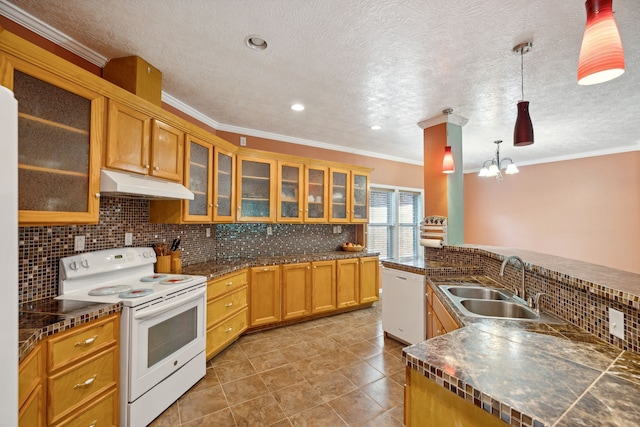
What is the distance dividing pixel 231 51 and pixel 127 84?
2.76 feet

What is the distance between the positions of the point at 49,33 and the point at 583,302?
352 cm

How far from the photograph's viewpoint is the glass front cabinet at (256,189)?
3469 millimetres

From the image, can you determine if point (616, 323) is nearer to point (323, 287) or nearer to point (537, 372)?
point (537, 372)

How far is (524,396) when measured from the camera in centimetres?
84

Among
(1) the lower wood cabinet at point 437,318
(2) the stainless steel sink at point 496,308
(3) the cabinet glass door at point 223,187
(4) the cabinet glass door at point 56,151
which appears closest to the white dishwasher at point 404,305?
(1) the lower wood cabinet at point 437,318

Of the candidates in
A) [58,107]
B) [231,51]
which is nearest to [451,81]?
[231,51]

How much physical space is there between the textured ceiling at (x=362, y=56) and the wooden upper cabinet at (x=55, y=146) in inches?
20.6

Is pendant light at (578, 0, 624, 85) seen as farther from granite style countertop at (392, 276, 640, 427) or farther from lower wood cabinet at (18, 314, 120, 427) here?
lower wood cabinet at (18, 314, 120, 427)

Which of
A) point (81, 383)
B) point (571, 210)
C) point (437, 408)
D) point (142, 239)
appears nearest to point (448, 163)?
point (437, 408)

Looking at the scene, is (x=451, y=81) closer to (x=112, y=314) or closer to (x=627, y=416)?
(x=627, y=416)

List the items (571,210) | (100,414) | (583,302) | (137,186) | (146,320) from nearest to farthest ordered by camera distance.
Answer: (583,302), (100,414), (146,320), (137,186), (571,210)

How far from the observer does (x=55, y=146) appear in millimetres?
1597

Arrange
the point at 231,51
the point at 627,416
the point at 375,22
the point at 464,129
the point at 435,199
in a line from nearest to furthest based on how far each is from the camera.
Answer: the point at 627,416
the point at 375,22
the point at 231,51
the point at 435,199
the point at 464,129

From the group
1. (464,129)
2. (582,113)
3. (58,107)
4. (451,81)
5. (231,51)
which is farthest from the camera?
(464,129)
